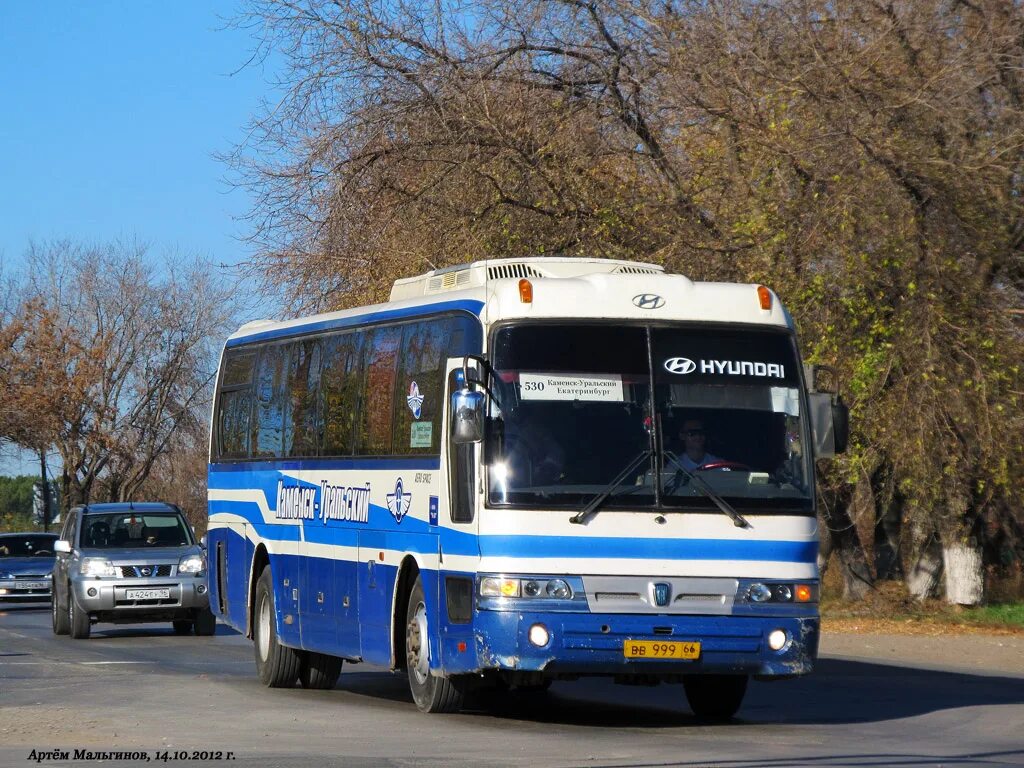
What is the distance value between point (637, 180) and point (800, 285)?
3438 millimetres

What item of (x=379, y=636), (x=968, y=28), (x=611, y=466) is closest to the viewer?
(x=611, y=466)

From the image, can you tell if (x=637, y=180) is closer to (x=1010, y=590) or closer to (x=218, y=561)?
(x=218, y=561)

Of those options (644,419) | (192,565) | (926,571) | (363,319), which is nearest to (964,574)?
(926,571)

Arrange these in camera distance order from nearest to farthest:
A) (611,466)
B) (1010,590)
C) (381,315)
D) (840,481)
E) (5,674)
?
(611,466), (381,315), (5,674), (840,481), (1010,590)

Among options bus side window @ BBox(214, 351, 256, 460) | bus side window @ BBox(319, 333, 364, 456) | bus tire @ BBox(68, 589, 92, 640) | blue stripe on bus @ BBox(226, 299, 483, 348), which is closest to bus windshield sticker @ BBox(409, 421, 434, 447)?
blue stripe on bus @ BBox(226, 299, 483, 348)

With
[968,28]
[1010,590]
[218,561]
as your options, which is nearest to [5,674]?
[218,561]

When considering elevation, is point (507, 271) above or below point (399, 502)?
above

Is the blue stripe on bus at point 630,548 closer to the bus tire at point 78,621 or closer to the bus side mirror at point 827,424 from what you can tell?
the bus side mirror at point 827,424

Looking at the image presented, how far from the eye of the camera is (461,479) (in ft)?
41.5

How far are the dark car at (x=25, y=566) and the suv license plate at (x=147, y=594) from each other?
10.0 metres

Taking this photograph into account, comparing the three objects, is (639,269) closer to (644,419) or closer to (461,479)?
(644,419)

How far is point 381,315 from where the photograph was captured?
1504cm

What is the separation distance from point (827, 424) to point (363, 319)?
14.0 feet

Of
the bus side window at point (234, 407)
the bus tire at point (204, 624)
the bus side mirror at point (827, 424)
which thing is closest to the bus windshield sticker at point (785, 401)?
the bus side mirror at point (827, 424)
